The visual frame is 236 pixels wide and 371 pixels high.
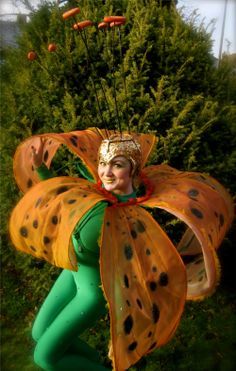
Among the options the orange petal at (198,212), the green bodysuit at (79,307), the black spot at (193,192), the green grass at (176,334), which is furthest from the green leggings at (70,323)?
the green grass at (176,334)

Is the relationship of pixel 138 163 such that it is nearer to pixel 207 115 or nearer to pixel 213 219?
pixel 213 219

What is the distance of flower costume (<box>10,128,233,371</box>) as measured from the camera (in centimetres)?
167

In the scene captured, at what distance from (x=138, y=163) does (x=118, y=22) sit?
675 millimetres

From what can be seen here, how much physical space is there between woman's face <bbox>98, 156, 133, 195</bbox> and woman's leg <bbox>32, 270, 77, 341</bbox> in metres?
0.65

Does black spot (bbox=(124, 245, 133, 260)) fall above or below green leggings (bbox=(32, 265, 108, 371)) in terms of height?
above

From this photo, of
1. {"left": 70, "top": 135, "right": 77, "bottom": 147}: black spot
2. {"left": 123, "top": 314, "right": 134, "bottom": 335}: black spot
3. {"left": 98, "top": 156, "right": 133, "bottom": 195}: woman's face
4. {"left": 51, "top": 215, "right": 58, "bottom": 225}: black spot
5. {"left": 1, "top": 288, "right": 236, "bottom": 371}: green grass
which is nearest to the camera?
{"left": 123, "top": 314, "right": 134, "bottom": 335}: black spot

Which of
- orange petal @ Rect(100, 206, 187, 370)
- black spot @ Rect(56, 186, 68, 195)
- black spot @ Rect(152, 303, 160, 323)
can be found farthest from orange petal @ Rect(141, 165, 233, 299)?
black spot @ Rect(56, 186, 68, 195)

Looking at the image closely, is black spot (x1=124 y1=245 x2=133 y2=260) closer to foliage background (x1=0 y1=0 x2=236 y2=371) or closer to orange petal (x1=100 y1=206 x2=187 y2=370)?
orange petal (x1=100 y1=206 x2=187 y2=370)

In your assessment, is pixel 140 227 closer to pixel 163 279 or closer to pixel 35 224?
pixel 163 279

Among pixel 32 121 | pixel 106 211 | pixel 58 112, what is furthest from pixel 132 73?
pixel 106 211

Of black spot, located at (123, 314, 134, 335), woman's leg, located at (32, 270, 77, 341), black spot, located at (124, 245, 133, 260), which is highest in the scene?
black spot, located at (124, 245, 133, 260)

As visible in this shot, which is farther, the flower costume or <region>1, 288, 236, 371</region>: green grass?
<region>1, 288, 236, 371</region>: green grass

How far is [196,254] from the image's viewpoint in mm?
2275

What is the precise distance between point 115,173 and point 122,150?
0.12 meters
